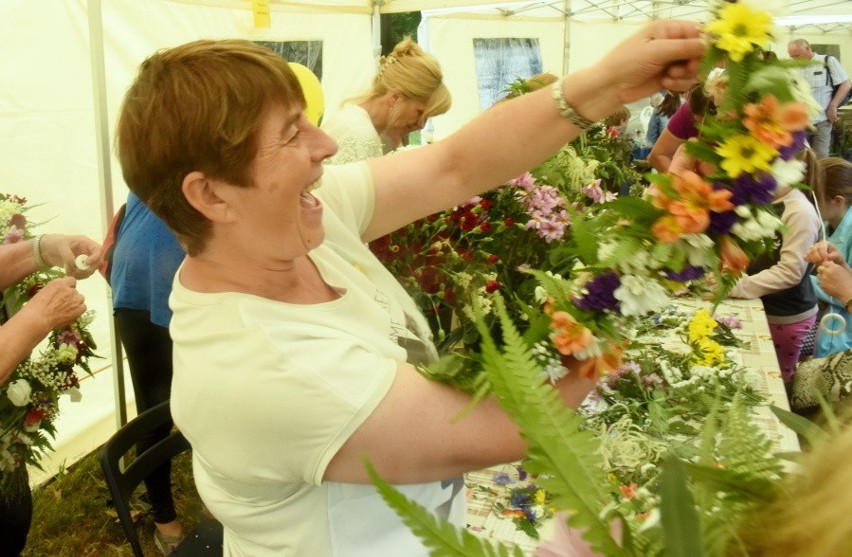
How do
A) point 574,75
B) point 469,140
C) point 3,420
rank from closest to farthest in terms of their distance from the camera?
point 574,75 < point 469,140 < point 3,420

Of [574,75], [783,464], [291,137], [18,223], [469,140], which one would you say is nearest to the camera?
[783,464]

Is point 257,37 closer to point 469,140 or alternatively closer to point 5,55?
point 5,55

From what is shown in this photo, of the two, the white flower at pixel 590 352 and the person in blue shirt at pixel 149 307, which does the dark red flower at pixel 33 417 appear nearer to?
the person in blue shirt at pixel 149 307

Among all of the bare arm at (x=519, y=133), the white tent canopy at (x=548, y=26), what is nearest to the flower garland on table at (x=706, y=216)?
the bare arm at (x=519, y=133)

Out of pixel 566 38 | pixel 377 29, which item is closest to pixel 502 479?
pixel 377 29

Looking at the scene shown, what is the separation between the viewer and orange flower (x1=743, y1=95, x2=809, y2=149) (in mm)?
807

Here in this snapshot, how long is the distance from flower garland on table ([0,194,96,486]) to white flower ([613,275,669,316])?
1.62 metres

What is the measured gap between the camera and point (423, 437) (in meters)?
0.85

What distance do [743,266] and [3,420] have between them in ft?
5.93

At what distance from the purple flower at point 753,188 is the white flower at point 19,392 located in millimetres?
1756

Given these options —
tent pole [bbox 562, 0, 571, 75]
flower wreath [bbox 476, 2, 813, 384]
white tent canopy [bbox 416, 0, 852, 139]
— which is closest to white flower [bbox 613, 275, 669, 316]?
flower wreath [bbox 476, 2, 813, 384]

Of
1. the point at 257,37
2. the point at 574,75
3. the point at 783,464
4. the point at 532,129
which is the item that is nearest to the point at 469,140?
the point at 532,129

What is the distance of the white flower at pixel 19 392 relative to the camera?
1804 mm

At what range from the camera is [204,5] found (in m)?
3.38
